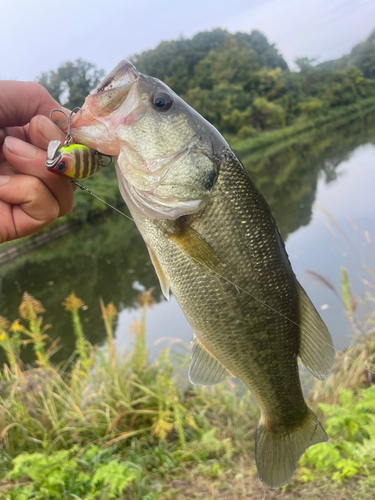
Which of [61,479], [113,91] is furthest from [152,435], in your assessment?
[113,91]

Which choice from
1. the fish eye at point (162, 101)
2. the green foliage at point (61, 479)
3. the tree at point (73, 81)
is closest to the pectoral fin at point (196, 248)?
the fish eye at point (162, 101)

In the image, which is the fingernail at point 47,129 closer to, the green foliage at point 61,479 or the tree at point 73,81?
the green foliage at point 61,479

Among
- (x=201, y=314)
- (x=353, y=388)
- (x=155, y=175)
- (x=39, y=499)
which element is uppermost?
(x=155, y=175)

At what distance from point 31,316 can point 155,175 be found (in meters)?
3.01

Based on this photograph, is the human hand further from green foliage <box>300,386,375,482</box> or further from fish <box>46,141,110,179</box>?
green foliage <box>300,386,375,482</box>

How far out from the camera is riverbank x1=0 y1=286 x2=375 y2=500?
A: 2.92m

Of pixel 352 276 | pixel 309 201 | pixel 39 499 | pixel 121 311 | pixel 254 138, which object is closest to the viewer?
pixel 39 499

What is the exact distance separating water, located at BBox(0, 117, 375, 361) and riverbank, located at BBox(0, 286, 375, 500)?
89 cm

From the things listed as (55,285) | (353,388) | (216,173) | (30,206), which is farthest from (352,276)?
(55,285)

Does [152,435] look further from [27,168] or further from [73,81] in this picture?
[73,81]

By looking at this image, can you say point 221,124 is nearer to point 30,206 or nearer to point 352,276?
point 352,276

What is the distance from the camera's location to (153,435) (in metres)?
3.85

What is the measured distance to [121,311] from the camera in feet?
32.5

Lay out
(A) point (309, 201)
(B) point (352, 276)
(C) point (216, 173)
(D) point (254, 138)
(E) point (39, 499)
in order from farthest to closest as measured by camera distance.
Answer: (D) point (254, 138) → (A) point (309, 201) → (B) point (352, 276) → (E) point (39, 499) → (C) point (216, 173)
